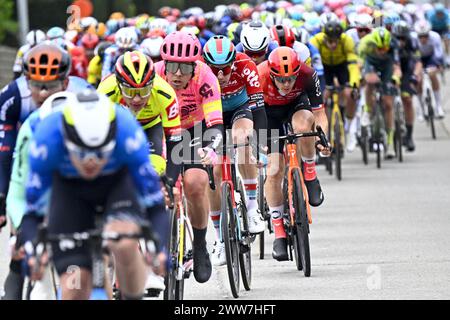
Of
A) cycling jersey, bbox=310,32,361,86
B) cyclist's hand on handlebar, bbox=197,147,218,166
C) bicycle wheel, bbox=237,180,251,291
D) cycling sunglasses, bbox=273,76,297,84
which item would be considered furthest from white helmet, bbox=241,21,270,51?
cycling jersey, bbox=310,32,361,86

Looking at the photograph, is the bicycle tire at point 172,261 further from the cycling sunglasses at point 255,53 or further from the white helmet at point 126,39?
the white helmet at point 126,39

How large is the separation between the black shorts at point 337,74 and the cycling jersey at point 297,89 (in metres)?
7.52

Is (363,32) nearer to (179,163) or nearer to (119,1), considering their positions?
(179,163)

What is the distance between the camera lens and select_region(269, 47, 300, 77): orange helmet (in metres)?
11.9

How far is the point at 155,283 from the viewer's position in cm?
890

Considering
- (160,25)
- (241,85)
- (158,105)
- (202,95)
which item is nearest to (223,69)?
(241,85)

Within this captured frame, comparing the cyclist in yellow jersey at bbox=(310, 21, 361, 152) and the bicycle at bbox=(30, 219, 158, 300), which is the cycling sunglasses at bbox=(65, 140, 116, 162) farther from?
the cyclist in yellow jersey at bbox=(310, 21, 361, 152)

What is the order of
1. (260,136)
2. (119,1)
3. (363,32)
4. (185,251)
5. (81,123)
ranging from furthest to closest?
(119,1) → (363,32) → (260,136) → (185,251) → (81,123)

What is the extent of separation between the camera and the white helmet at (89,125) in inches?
266

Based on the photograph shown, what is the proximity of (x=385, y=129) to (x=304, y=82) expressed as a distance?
8.41 metres

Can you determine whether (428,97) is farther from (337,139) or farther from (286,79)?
(286,79)

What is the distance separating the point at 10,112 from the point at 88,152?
7.25 ft

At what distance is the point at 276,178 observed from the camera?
12.3 m

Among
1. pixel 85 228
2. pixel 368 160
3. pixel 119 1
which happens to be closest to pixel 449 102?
pixel 368 160
